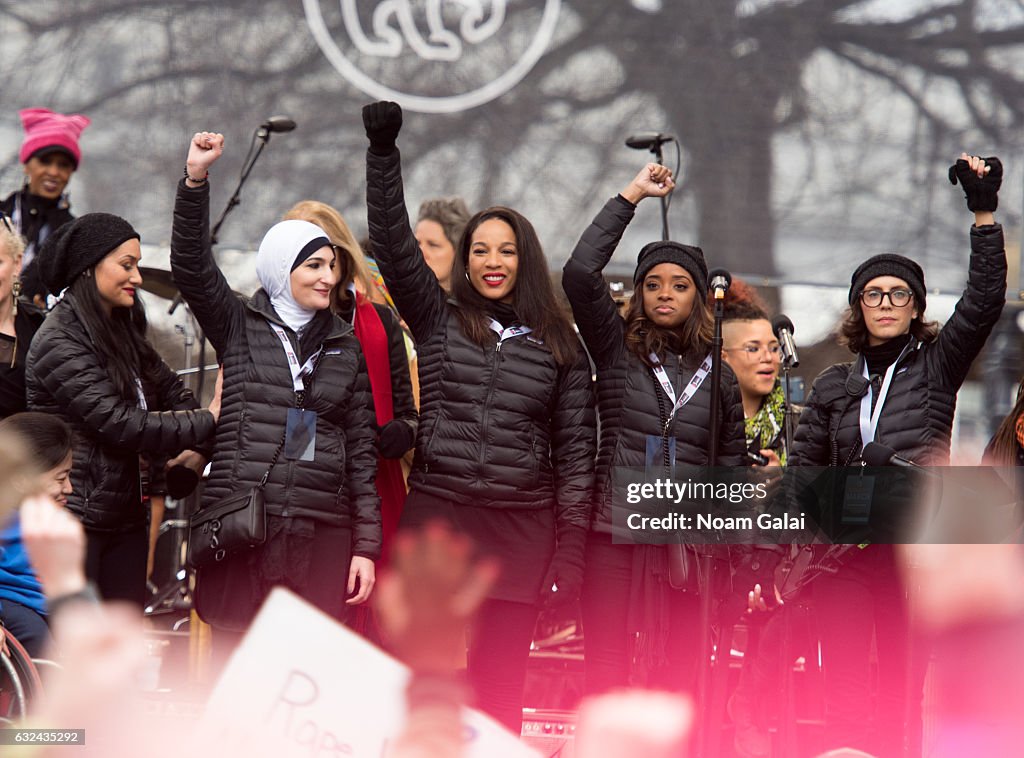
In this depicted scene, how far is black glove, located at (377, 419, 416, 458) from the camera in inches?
145

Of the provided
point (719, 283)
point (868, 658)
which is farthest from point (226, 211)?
point (868, 658)

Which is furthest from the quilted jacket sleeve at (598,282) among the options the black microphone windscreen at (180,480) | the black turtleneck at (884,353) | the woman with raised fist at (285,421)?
the black microphone windscreen at (180,480)

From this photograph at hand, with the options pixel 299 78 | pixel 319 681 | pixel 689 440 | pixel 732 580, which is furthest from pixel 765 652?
pixel 299 78

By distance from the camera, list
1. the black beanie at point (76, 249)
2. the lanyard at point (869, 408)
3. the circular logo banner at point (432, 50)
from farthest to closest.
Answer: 1. the circular logo banner at point (432, 50)
2. the lanyard at point (869, 408)
3. the black beanie at point (76, 249)

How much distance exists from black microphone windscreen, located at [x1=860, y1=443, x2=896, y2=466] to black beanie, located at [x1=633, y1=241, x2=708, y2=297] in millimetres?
782

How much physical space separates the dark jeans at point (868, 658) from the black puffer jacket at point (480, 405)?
837 mm

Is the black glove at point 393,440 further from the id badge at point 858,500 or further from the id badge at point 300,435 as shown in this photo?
the id badge at point 858,500

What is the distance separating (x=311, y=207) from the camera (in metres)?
4.23

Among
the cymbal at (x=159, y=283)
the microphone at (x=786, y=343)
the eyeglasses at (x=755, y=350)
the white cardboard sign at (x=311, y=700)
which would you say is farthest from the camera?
the cymbal at (x=159, y=283)

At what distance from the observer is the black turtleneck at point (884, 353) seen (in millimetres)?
Result: 3941

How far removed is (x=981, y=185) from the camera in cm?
381

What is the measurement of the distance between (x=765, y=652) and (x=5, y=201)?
3782 mm

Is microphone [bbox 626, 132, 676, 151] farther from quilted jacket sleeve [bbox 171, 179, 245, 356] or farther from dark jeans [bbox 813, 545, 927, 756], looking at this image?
quilted jacket sleeve [bbox 171, 179, 245, 356]

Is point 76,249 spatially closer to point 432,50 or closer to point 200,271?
point 200,271
